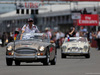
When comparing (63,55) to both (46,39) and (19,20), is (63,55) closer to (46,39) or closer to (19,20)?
(46,39)

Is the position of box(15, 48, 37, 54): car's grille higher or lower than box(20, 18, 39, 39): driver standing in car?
lower

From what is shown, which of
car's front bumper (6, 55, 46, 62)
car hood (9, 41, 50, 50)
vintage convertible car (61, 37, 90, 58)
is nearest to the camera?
car's front bumper (6, 55, 46, 62)

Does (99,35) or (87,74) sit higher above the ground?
(87,74)

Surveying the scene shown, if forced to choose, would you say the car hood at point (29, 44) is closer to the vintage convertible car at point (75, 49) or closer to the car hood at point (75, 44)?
the vintage convertible car at point (75, 49)

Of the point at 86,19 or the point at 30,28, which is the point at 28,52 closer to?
the point at 30,28

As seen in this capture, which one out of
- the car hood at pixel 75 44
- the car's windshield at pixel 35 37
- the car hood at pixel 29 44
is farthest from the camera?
the car hood at pixel 75 44

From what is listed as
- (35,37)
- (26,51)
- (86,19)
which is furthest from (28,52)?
(86,19)

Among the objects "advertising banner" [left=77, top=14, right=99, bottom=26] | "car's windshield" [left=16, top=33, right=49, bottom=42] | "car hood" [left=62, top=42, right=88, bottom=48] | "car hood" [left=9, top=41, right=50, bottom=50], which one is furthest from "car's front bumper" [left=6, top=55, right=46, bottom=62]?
"advertising banner" [left=77, top=14, right=99, bottom=26]

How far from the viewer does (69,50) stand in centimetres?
2834

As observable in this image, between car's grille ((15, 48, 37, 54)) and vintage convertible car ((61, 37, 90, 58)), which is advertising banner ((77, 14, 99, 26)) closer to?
vintage convertible car ((61, 37, 90, 58))

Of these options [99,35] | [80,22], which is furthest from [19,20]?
[99,35]

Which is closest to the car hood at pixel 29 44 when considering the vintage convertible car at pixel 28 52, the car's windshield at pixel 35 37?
the vintage convertible car at pixel 28 52

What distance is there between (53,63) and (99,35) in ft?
78.1

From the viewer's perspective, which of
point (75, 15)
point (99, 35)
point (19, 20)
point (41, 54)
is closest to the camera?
point (41, 54)
